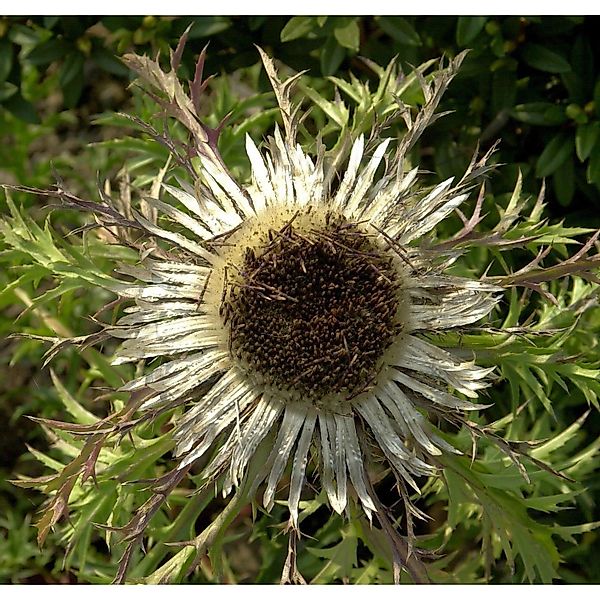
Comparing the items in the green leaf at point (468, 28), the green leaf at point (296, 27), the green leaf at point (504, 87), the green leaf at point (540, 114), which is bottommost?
the green leaf at point (540, 114)

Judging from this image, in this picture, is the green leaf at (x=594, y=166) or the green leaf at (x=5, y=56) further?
the green leaf at (x=5, y=56)

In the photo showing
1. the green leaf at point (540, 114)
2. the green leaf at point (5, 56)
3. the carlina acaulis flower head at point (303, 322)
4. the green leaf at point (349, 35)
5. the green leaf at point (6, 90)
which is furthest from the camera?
the green leaf at point (6, 90)

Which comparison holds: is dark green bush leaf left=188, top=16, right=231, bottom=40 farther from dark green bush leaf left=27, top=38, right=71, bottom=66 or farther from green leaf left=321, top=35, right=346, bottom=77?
dark green bush leaf left=27, top=38, right=71, bottom=66

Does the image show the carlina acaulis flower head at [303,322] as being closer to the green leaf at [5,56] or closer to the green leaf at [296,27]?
the green leaf at [296,27]

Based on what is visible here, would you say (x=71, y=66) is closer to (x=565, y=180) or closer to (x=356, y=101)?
(x=356, y=101)

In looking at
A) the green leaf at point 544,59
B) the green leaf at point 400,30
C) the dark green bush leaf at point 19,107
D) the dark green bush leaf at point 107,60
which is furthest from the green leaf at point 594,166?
the dark green bush leaf at point 19,107

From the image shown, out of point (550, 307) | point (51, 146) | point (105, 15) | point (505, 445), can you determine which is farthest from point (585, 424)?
point (51, 146)

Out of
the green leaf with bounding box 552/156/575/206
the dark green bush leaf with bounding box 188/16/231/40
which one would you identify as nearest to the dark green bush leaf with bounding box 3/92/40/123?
the dark green bush leaf with bounding box 188/16/231/40
